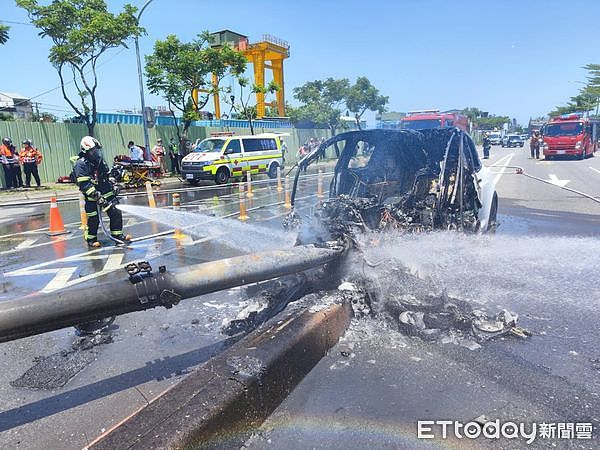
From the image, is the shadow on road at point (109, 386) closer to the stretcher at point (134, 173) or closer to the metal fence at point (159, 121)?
the stretcher at point (134, 173)

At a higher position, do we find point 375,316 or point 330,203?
point 330,203

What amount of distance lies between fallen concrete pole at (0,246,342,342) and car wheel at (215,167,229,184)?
15.1 meters

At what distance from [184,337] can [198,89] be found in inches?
Result: 875

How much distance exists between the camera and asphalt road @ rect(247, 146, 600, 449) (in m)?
2.57

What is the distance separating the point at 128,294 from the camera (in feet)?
9.21

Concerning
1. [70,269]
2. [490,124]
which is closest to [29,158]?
[70,269]

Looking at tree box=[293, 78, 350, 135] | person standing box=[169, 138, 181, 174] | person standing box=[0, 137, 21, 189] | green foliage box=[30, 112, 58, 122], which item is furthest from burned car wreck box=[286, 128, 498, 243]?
tree box=[293, 78, 350, 135]

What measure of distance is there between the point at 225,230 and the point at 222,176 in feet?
33.5

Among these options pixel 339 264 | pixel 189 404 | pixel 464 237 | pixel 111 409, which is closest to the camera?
pixel 189 404

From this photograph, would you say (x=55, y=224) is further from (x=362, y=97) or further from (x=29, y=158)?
(x=362, y=97)

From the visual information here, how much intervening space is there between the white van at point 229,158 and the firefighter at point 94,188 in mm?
10577

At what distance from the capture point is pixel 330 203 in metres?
4.99

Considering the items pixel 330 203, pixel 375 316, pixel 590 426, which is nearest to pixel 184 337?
pixel 375 316

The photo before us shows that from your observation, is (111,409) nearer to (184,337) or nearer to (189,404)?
(189,404)
